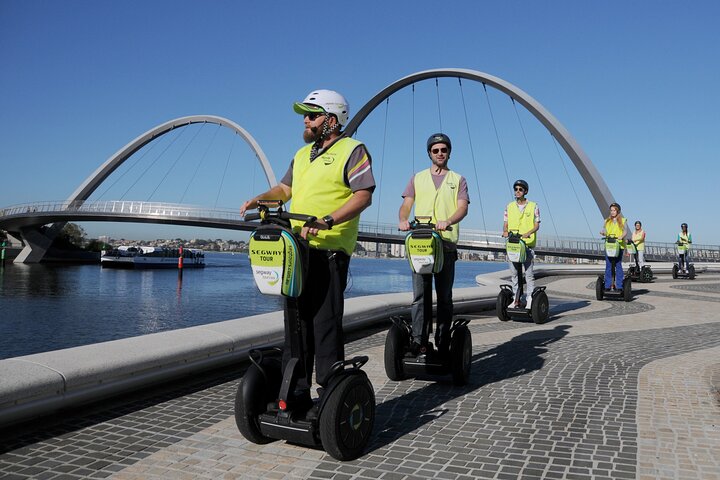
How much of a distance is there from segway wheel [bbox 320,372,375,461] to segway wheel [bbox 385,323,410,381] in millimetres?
1399

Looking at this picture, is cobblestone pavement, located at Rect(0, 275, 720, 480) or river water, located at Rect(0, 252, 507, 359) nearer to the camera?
cobblestone pavement, located at Rect(0, 275, 720, 480)

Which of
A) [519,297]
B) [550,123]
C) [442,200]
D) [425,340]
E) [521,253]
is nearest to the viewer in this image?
[425,340]

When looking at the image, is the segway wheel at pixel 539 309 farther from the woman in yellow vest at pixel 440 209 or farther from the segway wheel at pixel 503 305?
the woman in yellow vest at pixel 440 209

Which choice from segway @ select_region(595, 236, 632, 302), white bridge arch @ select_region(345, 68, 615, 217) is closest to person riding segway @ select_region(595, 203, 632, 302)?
segway @ select_region(595, 236, 632, 302)

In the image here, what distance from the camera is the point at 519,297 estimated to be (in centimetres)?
848

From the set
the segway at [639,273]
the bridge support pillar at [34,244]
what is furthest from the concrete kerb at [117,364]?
the bridge support pillar at [34,244]

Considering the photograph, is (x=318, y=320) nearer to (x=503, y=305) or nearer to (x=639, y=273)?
(x=503, y=305)

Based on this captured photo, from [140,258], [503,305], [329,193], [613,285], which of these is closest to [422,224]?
[329,193]

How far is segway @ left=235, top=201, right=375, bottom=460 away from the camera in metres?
2.74

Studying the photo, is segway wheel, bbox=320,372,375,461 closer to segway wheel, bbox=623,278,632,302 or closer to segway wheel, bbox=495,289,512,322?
segway wheel, bbox=495,289,512,322

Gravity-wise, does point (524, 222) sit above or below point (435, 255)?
above

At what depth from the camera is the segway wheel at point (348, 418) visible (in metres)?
2.73

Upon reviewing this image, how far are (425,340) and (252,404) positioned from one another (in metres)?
1.97

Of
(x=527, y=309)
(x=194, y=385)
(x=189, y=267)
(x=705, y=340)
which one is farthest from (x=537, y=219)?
(x=189, y=267)
